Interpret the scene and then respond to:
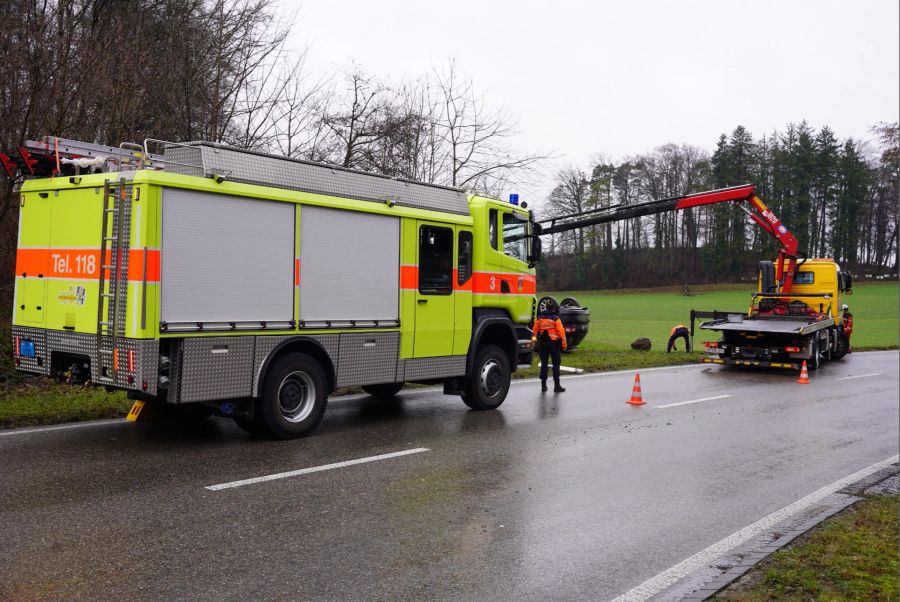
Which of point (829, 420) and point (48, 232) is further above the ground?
point (48, 232)

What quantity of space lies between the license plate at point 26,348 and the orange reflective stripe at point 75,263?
771 mm

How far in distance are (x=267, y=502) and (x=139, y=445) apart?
2718mm

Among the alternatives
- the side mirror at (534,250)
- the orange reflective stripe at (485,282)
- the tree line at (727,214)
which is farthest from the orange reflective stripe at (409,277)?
the tree line at (727,214)

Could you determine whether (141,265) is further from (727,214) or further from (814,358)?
(727,214)

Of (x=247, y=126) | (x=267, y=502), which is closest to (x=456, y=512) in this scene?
(x=267, y=502)

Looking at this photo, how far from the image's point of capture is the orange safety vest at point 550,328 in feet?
45.6

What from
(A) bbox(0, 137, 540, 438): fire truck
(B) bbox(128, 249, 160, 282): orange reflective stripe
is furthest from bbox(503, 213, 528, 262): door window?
(B) bbox(128, 249, 160, 282): orange reflective stripe

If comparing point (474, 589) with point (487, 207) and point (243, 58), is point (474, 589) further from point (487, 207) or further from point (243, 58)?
point (243, 58)

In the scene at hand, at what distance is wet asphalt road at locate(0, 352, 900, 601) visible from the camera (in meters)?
4.80

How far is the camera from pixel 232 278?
8.39 metres

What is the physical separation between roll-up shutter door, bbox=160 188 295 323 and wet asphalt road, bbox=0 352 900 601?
1.52 m

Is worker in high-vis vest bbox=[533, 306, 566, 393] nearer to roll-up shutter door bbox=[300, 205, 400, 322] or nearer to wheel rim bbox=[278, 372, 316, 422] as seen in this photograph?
roll-up shutter door bbox=[300, 205, 400, 322]

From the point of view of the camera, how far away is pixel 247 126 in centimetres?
1744

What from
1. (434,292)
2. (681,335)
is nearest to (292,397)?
(434,292)
